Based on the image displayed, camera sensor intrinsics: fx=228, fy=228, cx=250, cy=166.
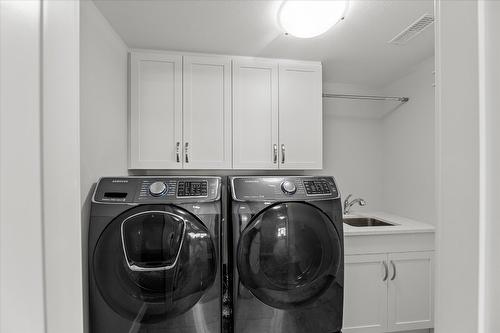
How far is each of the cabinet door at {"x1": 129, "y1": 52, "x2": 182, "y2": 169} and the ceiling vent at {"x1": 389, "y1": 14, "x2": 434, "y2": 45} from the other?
5.45 ft

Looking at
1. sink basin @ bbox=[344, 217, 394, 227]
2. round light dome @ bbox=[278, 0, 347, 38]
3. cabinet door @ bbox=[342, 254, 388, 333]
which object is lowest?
cabinet door @ bbox=[342, 254, 388, 333]

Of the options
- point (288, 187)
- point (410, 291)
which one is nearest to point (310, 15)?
point (288, 187)

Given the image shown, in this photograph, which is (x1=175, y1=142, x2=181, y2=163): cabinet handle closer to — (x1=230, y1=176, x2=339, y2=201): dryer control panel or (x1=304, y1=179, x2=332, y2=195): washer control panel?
(x1=230, y1=176, x2=339, y2=201): dryer control panel

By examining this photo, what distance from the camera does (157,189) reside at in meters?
1.33

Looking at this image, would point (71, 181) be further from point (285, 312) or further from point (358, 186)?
point (358, 186)

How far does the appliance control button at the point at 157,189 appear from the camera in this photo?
4.31ft

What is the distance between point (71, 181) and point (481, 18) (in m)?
0.58

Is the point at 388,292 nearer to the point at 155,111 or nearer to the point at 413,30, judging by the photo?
the point at 413,30

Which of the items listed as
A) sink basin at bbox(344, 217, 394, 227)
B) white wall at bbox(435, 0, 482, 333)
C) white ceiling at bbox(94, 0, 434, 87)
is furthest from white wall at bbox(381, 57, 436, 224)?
white wall at bbox(435, 0, 482, 333)

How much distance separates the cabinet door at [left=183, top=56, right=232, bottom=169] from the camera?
73.6 inches

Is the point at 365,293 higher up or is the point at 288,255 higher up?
the point at 288,255

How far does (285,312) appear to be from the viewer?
4.43 ft

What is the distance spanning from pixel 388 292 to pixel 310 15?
204 cm

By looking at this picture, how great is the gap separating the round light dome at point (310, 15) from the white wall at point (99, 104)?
1086 mm
